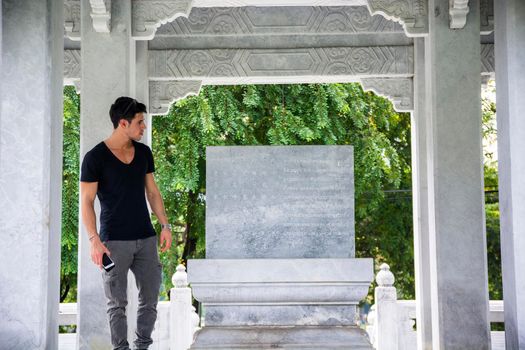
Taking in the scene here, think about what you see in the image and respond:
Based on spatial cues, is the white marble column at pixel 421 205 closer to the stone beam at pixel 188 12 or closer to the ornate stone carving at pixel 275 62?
the ornate stone carving at pixel 275 62

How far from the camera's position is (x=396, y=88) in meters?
10.3

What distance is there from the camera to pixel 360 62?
10.1 metres

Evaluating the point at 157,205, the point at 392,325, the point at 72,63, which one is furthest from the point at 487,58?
the point at 157,205

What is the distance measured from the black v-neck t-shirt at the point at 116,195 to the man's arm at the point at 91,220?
0.05 m

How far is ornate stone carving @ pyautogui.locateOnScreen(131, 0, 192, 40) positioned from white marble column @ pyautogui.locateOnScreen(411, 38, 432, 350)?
11.5ft

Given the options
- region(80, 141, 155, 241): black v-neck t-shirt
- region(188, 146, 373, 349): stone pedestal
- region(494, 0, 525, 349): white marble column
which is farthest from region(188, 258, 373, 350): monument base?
region(80, 141, 155, 241): black v-neck t-shirt

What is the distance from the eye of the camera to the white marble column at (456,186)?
6.96 m

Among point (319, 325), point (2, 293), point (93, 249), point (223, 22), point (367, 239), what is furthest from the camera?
point (367, 239)

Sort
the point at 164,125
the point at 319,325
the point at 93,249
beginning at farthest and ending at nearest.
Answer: the point at 164,125
the point at 319,325
the point at 93,249

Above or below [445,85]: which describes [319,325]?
below

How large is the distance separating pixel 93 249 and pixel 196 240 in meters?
12.8

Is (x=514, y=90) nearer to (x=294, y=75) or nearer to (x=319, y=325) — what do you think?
(x=319, y=325)

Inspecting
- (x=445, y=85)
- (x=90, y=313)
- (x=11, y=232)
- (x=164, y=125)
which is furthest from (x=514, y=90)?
(x=164, y=125)

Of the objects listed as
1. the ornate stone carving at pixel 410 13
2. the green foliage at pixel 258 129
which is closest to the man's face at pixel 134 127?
the ornate stone carving at pixel 410 13
